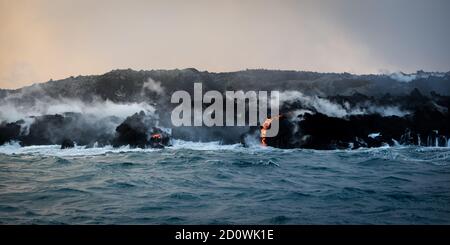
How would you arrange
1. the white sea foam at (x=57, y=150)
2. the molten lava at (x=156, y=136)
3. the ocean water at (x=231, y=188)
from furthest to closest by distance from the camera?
the molten lava at (x=156, y=136) → the white sea foam at (x=57, y=150) → the ocean water at (x=231, y=188)

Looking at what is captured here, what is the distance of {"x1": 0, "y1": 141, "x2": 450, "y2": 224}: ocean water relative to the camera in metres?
6.97

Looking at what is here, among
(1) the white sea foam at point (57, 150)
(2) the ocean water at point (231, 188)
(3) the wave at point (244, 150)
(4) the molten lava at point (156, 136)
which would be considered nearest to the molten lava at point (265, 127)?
(3) the wave at point (244, 150)

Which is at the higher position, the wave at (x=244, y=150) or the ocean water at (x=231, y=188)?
the wave at (x=244, y=150)

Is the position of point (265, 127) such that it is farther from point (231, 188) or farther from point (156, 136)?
point (231, 188)

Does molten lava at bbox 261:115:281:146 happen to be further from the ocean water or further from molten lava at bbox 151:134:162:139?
molten lava at bbox 151:134:162:139

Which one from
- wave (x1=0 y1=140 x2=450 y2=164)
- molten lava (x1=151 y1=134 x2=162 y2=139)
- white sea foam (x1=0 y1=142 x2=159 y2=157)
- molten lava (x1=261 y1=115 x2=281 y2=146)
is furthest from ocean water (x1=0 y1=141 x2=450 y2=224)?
molten lava (x1=151 y1=134 x2=162 y2=139)

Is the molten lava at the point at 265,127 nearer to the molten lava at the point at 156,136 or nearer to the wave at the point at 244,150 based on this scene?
the wave at the point at 244,150

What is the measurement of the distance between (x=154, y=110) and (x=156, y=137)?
3824 millimetres

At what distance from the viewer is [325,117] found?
17906mm

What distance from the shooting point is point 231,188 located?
9.20 metres

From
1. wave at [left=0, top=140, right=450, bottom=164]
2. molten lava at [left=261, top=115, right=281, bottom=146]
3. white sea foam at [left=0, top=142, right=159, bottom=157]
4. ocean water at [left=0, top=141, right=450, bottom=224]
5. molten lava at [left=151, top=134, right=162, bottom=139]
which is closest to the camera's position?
ocean water at [left=0, top=141, right=450, bottom=224]

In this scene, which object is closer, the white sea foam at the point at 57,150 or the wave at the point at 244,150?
the wave at the point at 244,150

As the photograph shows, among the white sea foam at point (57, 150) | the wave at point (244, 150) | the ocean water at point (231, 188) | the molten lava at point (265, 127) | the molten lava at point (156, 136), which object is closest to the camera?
the ocean water at point (231, 188)

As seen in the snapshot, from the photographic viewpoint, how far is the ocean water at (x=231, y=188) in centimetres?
697
